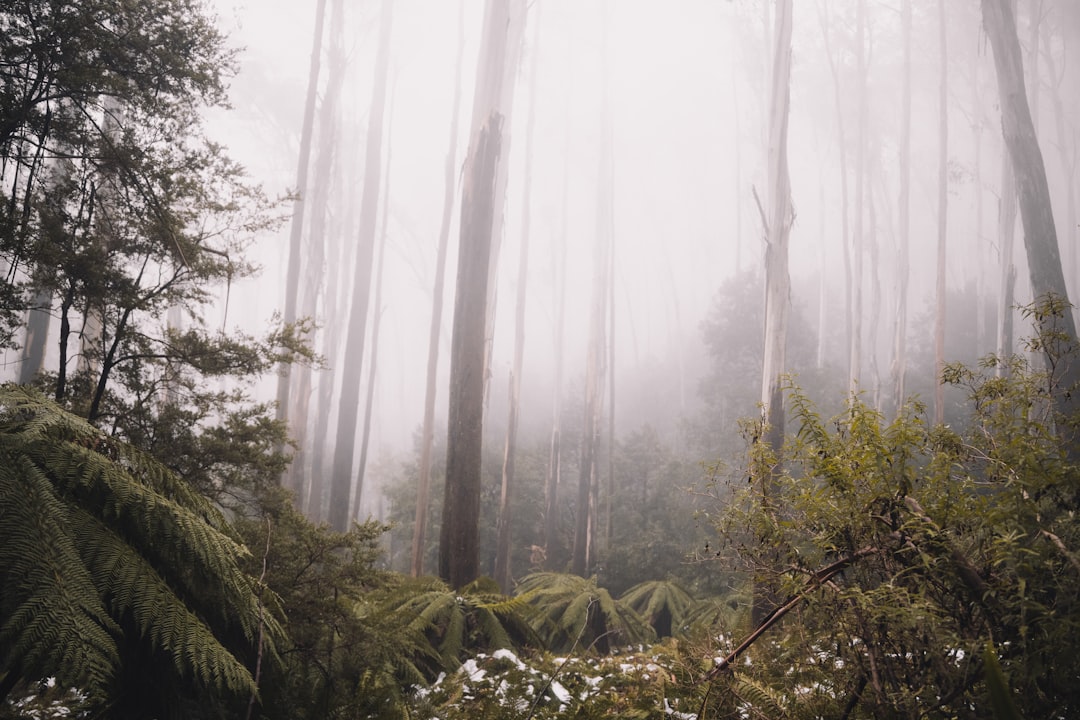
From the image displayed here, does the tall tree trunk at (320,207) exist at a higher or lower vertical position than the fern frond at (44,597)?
higher

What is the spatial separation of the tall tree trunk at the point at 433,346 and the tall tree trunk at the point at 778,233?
651 centimetres

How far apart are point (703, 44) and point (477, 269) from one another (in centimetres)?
4420

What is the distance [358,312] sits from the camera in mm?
13508

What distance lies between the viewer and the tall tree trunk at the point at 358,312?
12.0 metres

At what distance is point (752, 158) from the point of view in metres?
53.5

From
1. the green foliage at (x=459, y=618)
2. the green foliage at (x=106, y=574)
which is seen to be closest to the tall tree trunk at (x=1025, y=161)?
the green foliage at (x=459, y=618)

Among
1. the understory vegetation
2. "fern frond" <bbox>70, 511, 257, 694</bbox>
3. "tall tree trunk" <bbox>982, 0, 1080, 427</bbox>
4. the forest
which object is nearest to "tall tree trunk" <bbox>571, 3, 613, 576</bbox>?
the forest

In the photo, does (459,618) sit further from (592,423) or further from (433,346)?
(592,423)

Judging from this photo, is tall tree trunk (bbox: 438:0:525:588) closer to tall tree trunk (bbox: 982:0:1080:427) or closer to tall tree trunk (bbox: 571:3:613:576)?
tall tree trunk (bbox: 571:3:613:576)

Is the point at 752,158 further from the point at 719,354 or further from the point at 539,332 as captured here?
the point at 719,354

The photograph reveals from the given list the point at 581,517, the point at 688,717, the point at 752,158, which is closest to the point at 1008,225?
the point at 581,517

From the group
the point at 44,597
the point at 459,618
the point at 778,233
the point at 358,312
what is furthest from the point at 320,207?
the point at 44,597

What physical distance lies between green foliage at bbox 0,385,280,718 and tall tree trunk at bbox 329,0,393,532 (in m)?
10.2

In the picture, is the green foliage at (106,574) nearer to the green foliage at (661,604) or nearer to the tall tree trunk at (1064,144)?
the green foliage at (661,604)
